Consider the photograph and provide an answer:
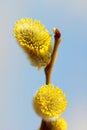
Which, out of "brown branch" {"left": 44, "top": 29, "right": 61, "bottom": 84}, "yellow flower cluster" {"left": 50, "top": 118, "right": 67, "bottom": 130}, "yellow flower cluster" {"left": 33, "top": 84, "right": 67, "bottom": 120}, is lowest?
Result: "yellow flower cluster" {"left": 50, "top": 118, "right": 67, "bottom": 130}

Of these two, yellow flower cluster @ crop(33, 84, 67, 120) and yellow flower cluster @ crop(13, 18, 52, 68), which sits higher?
yellow flower cluster @ crop(13, 18, 52, 68)

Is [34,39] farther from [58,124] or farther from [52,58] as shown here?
[58,124]

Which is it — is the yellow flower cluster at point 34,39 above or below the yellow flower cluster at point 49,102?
above

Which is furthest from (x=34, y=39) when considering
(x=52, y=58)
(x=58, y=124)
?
(x=58, y=124)

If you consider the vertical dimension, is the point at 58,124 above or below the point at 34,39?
below

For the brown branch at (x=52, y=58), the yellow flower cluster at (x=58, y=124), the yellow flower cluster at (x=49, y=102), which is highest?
the brown branch at (x=52, y=58)

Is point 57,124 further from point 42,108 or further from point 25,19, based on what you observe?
point 25,19
